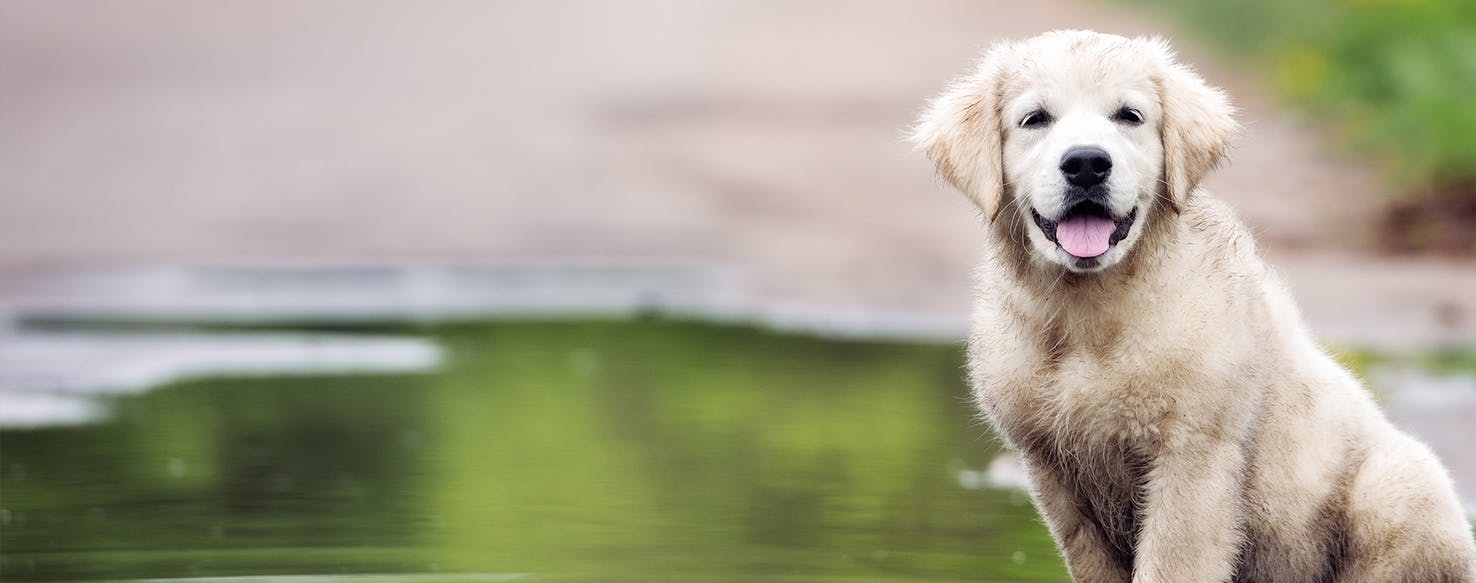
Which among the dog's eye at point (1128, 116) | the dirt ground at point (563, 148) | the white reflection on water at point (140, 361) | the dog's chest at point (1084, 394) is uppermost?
the dog's eye at point (1128, 116)

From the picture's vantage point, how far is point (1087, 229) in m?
5.29

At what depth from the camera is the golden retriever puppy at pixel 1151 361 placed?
5.28 meters

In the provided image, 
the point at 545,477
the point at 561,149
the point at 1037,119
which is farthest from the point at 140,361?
the point at 561,149

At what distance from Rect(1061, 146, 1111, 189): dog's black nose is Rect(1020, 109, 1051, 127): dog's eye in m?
0.21


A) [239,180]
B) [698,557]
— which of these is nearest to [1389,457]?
[698,557]

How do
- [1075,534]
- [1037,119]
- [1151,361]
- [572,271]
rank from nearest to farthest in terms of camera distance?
[1151,361], [1037,119], [1075,534], [572,271]

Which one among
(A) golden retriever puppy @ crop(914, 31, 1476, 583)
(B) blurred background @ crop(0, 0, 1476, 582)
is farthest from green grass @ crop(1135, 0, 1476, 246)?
(A) golden retriever puppy @ crop(914, 31, 1476, 583)

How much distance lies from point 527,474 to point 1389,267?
8.55m

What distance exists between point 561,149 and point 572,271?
3872 mm

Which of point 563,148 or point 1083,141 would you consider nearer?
point 1083,141

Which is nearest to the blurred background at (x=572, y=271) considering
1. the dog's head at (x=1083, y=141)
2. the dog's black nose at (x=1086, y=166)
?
the dog's head at (x=1083, y=141)

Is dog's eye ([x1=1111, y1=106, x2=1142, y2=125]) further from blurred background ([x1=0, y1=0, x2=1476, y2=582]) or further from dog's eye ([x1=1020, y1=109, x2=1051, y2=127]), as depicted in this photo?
blurred background ([x1=0, y1=0, x2=1476, y2=582])

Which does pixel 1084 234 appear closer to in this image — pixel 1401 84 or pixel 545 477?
pixel 545 477

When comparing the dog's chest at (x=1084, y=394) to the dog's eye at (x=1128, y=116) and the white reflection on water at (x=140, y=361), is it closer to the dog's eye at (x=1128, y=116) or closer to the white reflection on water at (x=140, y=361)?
the dog's eye at (x=1128, y=116)
